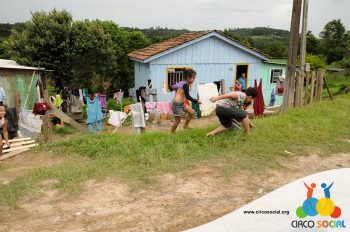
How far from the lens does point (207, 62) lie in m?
15.7

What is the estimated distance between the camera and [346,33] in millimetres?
38469

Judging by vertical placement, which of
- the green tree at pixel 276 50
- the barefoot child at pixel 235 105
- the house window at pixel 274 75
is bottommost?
the barefoot child at pixel 235 105

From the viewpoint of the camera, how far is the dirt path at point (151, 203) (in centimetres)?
360

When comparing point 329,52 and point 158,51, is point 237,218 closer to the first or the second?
point 158,51

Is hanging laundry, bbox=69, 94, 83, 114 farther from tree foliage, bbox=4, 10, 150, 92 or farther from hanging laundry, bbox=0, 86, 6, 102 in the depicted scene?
hanging laundry, bbox=0, 86, 6, 102

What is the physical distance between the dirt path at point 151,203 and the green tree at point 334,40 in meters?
37.7

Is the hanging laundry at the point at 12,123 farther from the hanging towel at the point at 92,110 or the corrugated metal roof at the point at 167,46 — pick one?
the corrugated metal roof at the point at 167,46

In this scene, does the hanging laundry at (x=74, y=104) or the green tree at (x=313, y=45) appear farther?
the green tree at (x=313, y=45)

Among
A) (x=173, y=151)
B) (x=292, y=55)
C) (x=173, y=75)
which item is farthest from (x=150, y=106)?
(x=173, y=151)

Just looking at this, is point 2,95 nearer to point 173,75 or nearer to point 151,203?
point 151,203

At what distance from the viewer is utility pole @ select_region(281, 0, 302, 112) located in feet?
33.6

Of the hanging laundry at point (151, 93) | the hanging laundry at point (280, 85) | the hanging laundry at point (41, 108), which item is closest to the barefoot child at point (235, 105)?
the hanging laundry at point (41, 108)

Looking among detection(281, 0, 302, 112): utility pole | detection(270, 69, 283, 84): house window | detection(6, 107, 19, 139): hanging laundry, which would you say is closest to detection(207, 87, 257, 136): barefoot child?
detection(281, 0, 302, 112): utility pole

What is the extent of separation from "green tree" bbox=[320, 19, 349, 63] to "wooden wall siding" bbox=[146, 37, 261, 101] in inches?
1015
